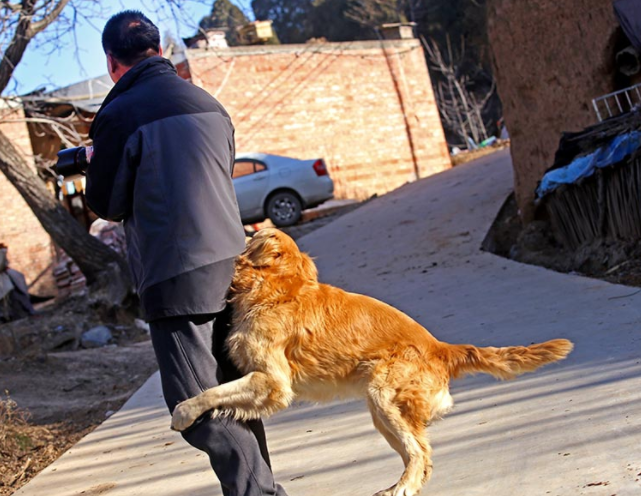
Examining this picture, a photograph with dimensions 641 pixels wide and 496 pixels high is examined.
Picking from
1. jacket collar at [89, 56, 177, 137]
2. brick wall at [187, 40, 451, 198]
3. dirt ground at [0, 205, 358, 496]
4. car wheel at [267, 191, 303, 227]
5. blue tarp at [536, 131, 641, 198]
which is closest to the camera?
jacket collar at [89, 56, 177, 137]

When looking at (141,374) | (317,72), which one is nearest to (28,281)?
(317,72)

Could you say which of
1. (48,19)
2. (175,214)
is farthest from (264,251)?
(48,19)

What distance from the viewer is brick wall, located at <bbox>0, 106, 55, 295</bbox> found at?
21297mm

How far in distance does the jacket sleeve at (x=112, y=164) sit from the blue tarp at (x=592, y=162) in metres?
5.64

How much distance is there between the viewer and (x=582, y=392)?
4352 millimetres

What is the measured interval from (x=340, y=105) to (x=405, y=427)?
22.8 meters

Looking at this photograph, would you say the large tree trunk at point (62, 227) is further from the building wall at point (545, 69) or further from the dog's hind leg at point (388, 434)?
the dog's hind leg at point (388, 434)

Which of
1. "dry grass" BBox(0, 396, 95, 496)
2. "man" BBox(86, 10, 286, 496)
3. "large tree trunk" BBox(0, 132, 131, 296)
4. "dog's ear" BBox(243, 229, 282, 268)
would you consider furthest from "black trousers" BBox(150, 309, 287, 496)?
"large tree trunk" BBox(0, 132, 131, 296)

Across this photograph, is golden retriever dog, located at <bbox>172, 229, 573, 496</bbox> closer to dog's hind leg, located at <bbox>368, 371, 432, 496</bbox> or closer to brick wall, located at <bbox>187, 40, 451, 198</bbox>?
dog's hind leg, located at <bbox>368, 371, 432, 496</bbox>

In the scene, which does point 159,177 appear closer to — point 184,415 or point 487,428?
point 184,415

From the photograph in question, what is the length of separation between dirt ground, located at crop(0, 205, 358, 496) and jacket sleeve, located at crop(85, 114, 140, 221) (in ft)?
9.25

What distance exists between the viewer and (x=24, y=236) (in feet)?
70.4

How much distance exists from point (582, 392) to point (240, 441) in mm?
2117

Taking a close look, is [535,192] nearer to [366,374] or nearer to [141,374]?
[141,374]
